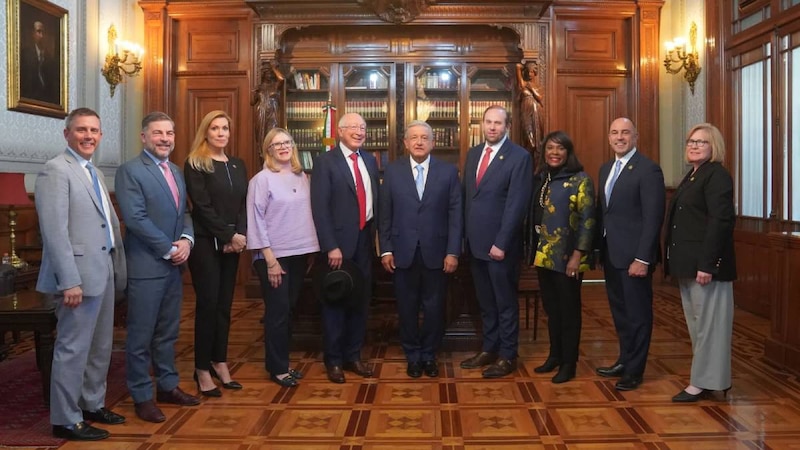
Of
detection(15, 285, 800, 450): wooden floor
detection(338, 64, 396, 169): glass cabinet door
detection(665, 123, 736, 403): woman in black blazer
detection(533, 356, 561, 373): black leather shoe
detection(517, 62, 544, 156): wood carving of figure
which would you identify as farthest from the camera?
detection(338, 64, 396, 169): glass cabinet door

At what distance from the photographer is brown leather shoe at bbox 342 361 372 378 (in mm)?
3671

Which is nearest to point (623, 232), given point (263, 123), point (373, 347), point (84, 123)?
point (373, 347)

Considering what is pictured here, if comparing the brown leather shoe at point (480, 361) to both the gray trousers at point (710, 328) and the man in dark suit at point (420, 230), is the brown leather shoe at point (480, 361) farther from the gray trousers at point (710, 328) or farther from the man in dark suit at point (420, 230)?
the gray trousers at point (710, 328)

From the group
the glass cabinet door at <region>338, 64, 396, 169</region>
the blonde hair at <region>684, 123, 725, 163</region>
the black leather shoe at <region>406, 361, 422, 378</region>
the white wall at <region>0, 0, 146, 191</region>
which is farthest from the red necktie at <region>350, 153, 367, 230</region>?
the glass cabinet door at <region>338, 64, 396, 169</region>

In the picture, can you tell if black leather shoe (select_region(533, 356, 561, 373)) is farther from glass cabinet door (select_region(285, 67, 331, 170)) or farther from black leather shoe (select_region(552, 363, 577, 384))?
glass cabinet door (select_region(285, 67, 331, 170))

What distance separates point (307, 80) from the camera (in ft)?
23.2

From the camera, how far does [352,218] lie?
3535 millimetres

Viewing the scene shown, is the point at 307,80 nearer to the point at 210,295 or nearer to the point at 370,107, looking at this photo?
the point at 370,107

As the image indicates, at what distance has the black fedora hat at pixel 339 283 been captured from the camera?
345 centimetres

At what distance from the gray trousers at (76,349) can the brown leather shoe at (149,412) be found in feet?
0.88

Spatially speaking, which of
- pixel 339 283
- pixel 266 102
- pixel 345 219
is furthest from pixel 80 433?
pixel 266 102

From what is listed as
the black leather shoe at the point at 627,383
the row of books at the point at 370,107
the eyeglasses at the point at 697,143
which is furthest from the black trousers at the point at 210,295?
the row of books at the point at 370,107

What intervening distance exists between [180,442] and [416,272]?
1.51 meters

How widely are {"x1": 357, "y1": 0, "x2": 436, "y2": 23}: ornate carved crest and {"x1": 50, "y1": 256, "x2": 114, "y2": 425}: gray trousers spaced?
4.72m
